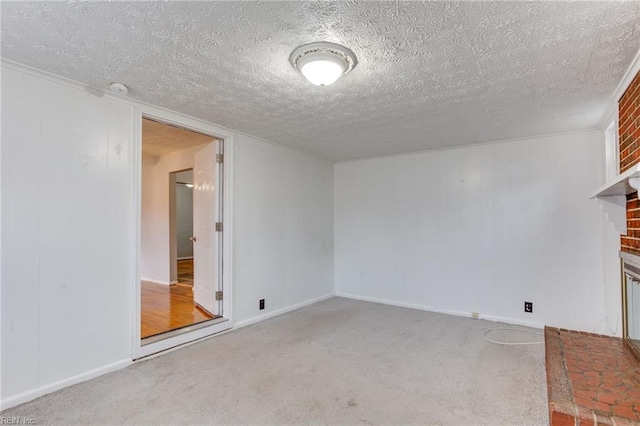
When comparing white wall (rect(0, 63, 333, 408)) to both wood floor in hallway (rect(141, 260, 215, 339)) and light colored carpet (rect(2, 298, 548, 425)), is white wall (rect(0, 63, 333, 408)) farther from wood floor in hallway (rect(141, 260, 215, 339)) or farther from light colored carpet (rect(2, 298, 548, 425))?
wood floor in hallway (rect(141, 260, 215, 339))

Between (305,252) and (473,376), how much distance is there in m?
2.77

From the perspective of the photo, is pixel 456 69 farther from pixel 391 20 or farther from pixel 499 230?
pixel 499 230

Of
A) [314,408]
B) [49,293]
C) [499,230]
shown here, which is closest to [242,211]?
[49,293]

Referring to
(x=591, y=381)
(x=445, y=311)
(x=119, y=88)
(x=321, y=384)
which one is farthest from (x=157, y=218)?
(x=591, y=381)

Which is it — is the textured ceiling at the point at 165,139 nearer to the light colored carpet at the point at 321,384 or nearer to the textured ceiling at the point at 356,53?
the textured ceiling at the point at 356,53

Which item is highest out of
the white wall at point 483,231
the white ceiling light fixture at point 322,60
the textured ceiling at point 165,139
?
the textured ceiling at point 165,139

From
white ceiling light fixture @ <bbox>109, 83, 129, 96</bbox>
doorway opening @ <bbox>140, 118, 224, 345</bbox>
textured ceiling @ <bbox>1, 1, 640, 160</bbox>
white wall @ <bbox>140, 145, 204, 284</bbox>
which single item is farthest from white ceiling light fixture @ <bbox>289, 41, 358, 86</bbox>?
white wall @ <bbox>140, 145, 204, 284</bbox>

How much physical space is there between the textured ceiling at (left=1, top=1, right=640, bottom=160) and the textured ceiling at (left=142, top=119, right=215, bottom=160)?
109cm

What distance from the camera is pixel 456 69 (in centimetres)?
219

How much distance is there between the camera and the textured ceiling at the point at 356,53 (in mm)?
1603

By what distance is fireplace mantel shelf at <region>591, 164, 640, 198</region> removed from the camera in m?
1.68

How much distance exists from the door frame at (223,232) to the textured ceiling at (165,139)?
37 cm

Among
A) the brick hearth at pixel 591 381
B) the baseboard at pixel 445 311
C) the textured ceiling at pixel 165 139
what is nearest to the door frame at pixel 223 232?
the textured ceiling at pixel 165 139

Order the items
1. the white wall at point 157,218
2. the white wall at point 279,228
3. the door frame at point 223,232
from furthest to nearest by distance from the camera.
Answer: the white wall at point 157,218, the white wall at point 279,228, the door frame at point 223,232
